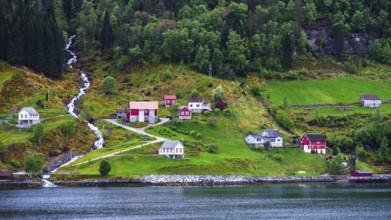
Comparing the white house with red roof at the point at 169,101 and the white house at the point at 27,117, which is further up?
the white house with red roof at the point at 169,101

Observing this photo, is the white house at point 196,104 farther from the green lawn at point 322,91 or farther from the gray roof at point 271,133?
the green lawn at point 322,91

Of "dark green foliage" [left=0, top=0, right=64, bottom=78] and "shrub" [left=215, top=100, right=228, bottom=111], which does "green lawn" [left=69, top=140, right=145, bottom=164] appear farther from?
"dark green foliage" [left=0, top=0, right=64, bottom=78]

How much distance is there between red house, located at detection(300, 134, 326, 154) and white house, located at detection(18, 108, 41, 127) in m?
55.9

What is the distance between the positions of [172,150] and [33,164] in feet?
91.1

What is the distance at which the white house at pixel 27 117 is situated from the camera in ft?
513

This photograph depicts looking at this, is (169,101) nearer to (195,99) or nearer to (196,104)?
(195,99)

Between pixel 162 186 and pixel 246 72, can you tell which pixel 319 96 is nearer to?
pixel 246 72

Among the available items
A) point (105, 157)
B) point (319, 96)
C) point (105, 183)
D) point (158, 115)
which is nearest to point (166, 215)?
point (105, 183)

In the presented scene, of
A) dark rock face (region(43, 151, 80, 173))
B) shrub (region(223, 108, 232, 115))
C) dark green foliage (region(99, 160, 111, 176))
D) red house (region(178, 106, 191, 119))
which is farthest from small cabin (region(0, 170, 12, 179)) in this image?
shrub (region(223, 108, 232, 115))

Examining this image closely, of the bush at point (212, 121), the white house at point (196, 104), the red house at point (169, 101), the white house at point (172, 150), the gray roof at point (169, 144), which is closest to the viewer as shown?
the gray roof at point (169, 144)

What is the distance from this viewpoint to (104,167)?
443 ft

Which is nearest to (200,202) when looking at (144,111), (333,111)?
(144,111)

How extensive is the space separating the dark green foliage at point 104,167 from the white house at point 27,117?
27362 millimetres

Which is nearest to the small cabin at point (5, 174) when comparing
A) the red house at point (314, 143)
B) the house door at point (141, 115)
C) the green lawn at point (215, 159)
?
the green lawn at point (215, 159)
